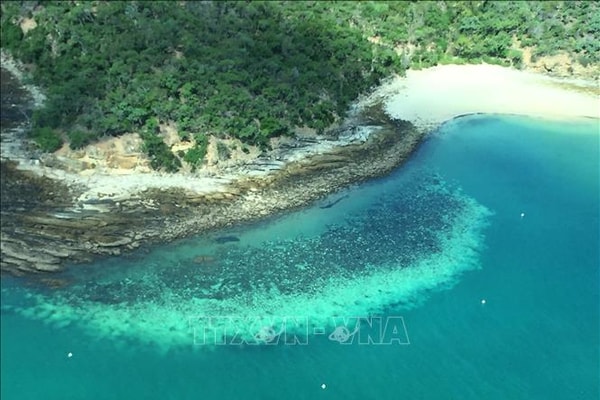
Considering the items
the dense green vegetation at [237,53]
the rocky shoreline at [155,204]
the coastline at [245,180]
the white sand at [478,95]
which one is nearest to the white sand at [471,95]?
the white sand at [478,95]

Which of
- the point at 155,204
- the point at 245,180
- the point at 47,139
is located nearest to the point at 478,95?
the point at 245,180

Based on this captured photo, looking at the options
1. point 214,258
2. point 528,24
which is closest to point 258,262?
point 214,258

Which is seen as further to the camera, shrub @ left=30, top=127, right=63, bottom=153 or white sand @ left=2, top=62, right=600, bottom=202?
white sand @ left=2, top=62, right=600, bottom=202

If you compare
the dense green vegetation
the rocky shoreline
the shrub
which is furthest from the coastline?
the dense green vegetation

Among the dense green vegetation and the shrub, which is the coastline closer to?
the shrub

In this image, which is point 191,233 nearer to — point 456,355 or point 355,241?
point 355,241

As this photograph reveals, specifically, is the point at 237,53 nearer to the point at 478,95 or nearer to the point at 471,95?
the point at 471,95
